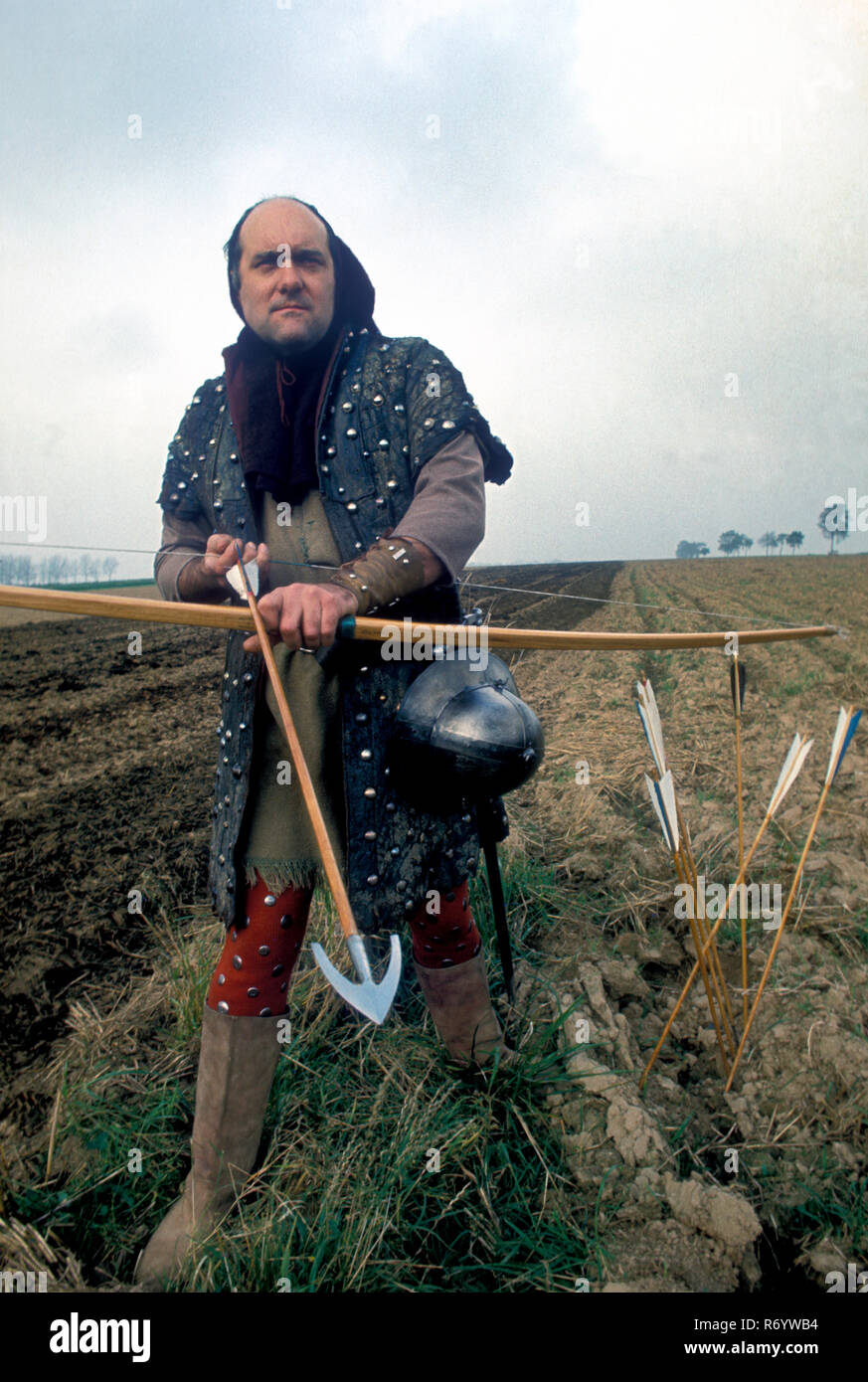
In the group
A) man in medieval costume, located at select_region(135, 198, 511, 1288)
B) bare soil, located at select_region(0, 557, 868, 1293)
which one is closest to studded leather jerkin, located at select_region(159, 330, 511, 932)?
man in medieval costume, located at select_region(135, 198, 511, 1288)

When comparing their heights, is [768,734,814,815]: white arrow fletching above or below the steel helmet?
below

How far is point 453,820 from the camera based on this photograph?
2088 millimetres

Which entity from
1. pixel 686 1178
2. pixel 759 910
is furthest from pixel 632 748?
pixel 686 1178

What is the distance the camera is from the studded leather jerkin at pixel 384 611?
6.36 feet

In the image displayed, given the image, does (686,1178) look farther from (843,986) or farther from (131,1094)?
(131,1094)

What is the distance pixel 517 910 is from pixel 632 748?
262cm

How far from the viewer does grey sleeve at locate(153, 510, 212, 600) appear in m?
1.99

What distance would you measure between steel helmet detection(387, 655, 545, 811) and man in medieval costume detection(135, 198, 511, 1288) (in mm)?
77

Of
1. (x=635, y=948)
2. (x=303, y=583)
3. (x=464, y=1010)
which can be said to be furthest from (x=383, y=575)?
(x=635, y=948)

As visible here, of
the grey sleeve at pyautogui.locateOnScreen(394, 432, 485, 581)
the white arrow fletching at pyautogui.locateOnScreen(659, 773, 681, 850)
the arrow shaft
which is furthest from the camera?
the white arrow fletching at pyautogui.locateOnScreen(659, 773, 681, 850)

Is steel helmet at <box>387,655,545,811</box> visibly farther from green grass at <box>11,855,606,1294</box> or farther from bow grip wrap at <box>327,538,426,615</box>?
green grass at <box>11,855,606,1294</box>

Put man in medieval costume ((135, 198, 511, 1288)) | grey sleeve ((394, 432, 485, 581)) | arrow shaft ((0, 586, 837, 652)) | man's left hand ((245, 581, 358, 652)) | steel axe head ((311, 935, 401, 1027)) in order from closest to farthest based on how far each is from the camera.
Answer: steel axe head ((311, 935, 401, 1027)) < arrow shaft ((0, 586, 837, 652)) < man's left hand ((245, 581, 358, 652)) < grey sleeve ((394, 432, 485, 581)) < man in medieval costume ((135, 198, 511, 1288))

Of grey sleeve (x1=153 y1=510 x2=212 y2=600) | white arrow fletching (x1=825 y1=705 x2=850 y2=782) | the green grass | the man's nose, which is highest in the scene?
the man's nose

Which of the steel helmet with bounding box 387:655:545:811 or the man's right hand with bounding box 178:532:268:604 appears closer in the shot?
the man's right hand with bounding box 178:532:268:604
